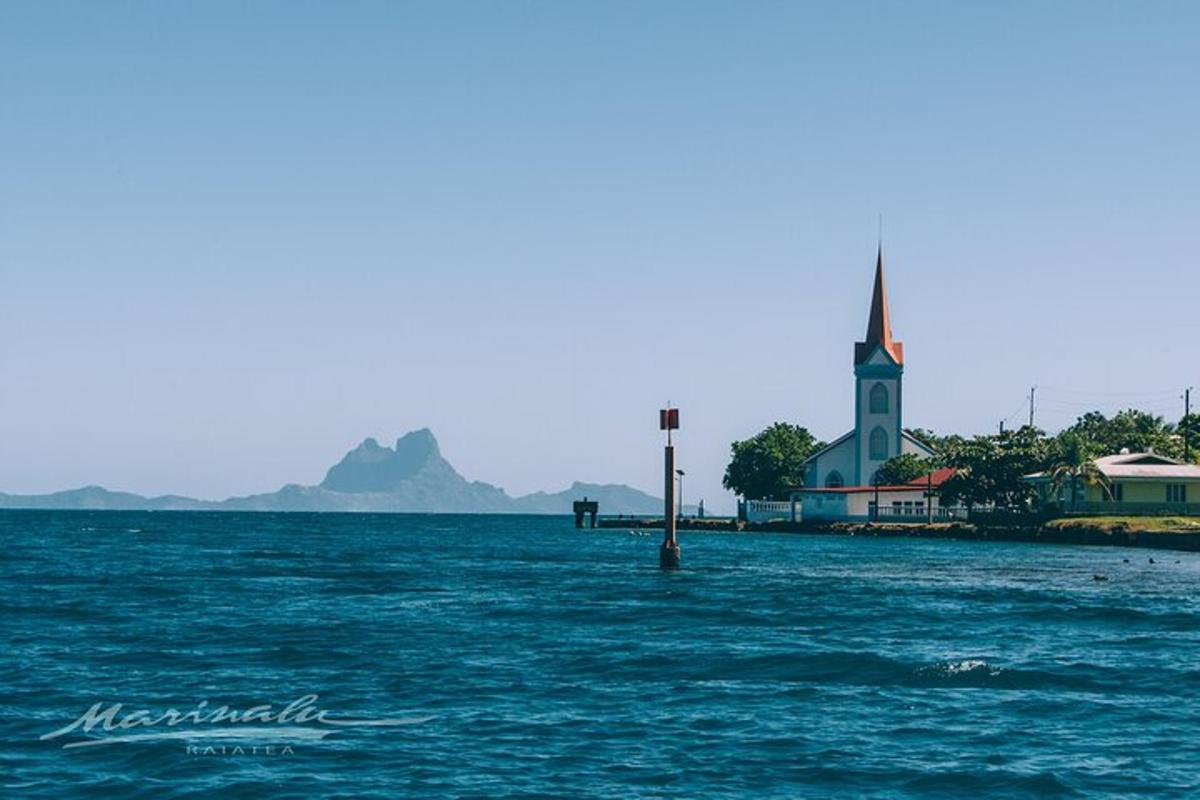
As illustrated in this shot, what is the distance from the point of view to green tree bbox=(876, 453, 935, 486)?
17275cm

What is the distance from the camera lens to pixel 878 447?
7077 inches

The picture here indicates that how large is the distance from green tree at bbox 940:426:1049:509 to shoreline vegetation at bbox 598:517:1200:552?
3.40 m

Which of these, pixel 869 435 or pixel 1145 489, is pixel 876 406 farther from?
pixel 1145 489

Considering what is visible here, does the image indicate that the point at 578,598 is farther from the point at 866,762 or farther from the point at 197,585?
the point at 866,762

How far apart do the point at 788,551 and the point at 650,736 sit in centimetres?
8493

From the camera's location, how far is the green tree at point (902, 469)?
567 ft

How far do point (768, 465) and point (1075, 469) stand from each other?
59002mm

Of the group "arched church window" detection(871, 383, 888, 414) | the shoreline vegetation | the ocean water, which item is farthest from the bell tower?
the ocean water

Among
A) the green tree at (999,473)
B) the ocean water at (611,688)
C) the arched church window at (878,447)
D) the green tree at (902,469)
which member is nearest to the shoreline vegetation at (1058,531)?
the green tree at (999,473)

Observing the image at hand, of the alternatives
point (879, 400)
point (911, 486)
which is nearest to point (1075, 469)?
point (911, 486)

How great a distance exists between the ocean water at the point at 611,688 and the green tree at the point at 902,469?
111 meters

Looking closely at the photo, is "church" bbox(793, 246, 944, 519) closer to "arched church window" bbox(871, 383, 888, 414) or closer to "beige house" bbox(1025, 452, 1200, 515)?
"arched church window" bbox(871, 383, 888, 414)

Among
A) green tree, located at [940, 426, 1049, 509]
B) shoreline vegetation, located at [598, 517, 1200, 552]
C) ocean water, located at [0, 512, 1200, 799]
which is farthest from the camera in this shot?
green tree, located at [940, 426, 1049, 509]

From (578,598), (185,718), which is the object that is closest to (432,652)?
(185,718)
